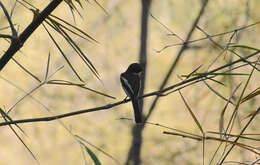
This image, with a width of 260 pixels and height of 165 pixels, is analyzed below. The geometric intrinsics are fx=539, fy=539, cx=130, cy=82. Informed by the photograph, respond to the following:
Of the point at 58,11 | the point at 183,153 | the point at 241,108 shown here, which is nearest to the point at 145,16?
the point at 241,108

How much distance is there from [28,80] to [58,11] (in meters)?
1.00

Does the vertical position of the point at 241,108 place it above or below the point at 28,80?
below

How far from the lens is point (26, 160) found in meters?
6.59

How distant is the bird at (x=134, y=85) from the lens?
361cm

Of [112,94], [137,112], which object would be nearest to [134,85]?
[137,112]

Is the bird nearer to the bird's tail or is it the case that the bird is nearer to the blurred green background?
the bird's tail

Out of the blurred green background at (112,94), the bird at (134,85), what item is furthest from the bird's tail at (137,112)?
the blurred green background at (112,94)

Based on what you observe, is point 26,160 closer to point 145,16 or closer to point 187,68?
point 187,68

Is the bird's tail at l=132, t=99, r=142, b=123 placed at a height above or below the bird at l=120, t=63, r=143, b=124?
below

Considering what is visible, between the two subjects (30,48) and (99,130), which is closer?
(99,130)

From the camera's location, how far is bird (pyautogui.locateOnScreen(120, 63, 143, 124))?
3.61 meters

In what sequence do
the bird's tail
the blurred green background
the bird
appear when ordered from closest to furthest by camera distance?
the bird's tail → the bird → the blurred green background

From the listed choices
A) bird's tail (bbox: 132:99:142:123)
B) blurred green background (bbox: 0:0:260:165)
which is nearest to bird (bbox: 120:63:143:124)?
bird's tail (bbox: 132:99:142:123)

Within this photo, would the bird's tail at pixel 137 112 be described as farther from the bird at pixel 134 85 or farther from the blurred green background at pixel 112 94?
the blurred green background at pixel 112 94
